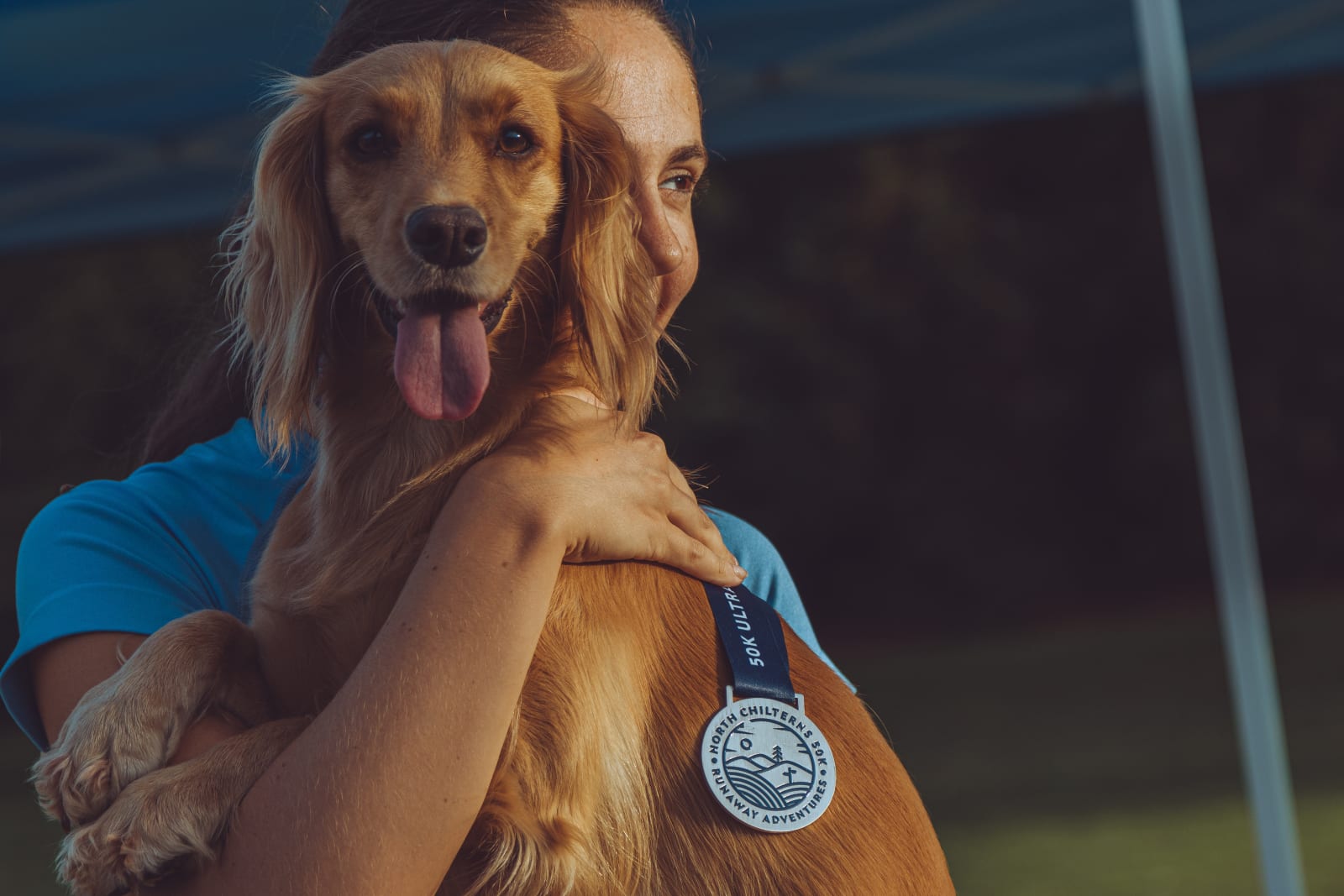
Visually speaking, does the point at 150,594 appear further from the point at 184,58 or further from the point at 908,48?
the point at 908,48

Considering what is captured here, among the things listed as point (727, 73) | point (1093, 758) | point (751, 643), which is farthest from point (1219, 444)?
point (1093, 758)

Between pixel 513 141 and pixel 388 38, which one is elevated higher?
pixel 388 38

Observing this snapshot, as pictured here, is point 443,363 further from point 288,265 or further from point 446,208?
point 288,265

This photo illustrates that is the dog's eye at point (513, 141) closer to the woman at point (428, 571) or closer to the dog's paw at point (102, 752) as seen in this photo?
the woman at point (428, 571)

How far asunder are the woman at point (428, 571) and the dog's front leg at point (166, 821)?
0.06 metres

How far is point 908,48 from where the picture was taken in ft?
17.9

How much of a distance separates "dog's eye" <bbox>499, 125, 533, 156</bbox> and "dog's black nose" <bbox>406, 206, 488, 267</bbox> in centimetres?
17

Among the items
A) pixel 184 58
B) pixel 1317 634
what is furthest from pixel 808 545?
pixel 184 58

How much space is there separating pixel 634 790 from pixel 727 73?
13.5 ft

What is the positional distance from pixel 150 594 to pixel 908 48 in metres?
4.16

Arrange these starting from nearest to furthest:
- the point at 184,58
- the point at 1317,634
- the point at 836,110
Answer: the point at 184,58, the point at 836,110, the point at 1317,634

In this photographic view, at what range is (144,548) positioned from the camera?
204 cm

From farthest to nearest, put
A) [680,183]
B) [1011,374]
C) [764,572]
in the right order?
[1011,374] < [764,572] < [680,183]

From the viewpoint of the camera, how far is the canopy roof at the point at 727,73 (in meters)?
4.53
